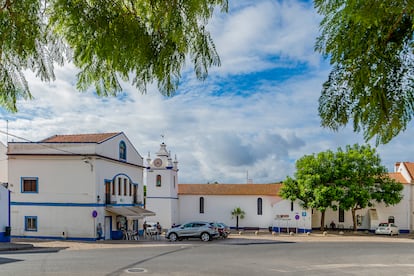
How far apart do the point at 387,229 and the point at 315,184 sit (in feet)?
28.1

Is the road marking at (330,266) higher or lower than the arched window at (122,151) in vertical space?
lower

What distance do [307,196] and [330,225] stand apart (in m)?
7.52

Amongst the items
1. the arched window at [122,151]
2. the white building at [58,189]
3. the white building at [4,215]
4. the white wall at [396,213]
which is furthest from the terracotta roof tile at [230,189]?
the white building at [4,215]

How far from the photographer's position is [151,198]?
5119cm

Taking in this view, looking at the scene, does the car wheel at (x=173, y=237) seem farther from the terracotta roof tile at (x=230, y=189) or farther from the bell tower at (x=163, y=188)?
the terracotta roof tile at (x=230, y=189)

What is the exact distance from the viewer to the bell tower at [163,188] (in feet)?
164

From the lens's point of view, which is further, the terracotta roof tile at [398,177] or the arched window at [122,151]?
the terracotta roof tile at [398,177]

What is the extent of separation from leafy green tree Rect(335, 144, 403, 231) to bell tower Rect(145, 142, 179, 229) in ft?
61.8

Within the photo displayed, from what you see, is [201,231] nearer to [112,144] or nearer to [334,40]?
[112,144]

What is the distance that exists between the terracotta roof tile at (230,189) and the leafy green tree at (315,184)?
5788 mm

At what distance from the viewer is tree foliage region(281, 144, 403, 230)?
139ft

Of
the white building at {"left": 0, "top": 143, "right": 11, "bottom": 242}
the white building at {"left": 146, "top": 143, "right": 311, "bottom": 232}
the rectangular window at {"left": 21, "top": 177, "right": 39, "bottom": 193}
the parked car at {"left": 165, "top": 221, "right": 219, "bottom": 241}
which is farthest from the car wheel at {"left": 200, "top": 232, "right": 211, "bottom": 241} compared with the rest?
the white building at {"left": 146, "top": 143, "right": 311, "bottom": 232}

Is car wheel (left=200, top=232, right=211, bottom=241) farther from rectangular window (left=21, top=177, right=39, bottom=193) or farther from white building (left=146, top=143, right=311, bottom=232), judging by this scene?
white building (left=146, top=143, right=311, bottom=232)

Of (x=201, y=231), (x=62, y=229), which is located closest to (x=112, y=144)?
(x=62, y=229)
